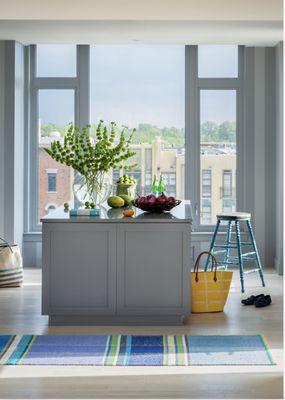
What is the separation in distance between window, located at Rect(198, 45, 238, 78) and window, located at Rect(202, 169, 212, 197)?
1099 mm

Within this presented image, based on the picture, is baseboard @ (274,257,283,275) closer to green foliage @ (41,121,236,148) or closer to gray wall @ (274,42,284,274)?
gray wall @ (274,42,284,274)

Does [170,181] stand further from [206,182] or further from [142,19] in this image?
[142,19]

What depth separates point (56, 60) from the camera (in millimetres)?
9508

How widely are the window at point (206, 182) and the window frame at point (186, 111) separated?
2.2 inches

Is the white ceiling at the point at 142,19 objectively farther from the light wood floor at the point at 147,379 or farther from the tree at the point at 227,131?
the light wood floor at the point at 147,379

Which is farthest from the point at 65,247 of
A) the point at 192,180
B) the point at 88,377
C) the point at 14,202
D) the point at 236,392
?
the point at 192,180

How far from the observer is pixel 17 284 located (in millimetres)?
8008

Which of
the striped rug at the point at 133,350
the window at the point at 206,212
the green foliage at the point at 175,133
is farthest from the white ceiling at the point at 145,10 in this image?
the striped rug at the point at 133,350

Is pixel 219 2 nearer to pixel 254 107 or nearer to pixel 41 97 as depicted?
pixel 254 107

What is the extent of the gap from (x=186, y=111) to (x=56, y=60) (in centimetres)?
160

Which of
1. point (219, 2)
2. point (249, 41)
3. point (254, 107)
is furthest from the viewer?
point (254, 107)

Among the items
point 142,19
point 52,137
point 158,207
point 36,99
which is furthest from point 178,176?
point 158,207

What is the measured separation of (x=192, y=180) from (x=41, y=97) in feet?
6.48

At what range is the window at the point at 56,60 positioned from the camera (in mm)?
9492
